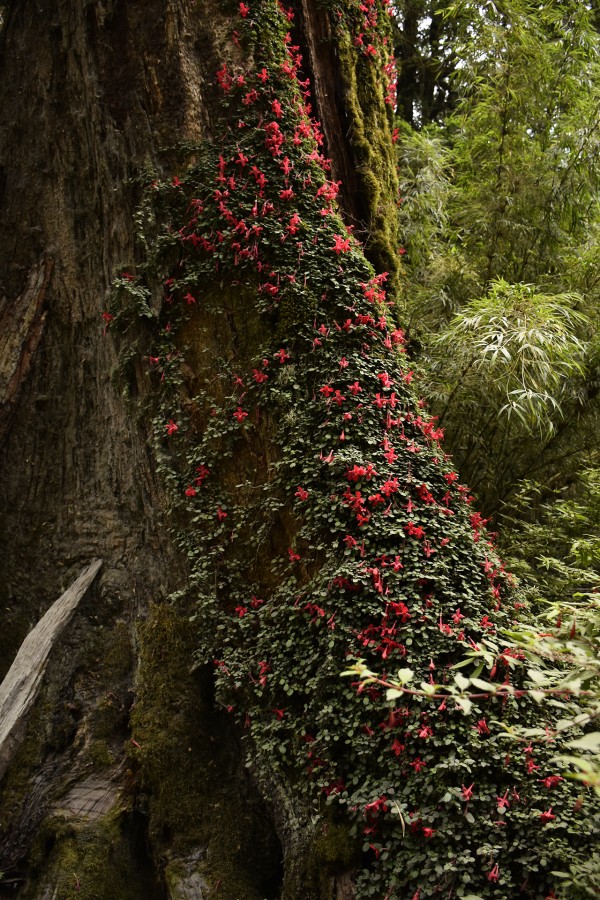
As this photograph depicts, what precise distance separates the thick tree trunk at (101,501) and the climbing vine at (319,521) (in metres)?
0.28

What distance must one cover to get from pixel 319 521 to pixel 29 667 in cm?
210

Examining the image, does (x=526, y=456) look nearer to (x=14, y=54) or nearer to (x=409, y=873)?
(x=409, y=873)

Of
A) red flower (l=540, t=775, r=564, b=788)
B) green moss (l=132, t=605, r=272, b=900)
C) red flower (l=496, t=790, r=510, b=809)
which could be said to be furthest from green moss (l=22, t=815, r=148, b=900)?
red flower (l=540, t=775, r=564, b=788)

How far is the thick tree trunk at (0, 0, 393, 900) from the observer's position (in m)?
3.53

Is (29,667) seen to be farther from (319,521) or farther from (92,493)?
(319,521)

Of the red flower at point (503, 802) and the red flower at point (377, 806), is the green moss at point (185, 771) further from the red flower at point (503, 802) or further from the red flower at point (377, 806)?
the red flower at point (503, 802)

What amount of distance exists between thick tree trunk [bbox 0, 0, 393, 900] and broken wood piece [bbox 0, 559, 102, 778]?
0.25 ft

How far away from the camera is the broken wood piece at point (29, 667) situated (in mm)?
3871

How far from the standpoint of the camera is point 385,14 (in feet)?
17.5

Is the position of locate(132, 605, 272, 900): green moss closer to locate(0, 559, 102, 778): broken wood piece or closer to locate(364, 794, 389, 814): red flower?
locate(0, 559, 102, 778): broken wood piece

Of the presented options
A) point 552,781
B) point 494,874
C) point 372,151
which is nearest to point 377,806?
point 494,874

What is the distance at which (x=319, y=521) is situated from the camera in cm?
329

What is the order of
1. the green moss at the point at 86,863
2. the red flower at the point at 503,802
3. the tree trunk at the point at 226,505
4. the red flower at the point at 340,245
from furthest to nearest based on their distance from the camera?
the red flower at the point at 340,245 → the green moss at the point at 86,863 → the tree trunk at the point at 226,505 → the red flower at the point at 503,802

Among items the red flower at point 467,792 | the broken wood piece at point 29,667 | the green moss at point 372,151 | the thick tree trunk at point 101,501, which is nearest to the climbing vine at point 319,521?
the red flower at point 467,792
